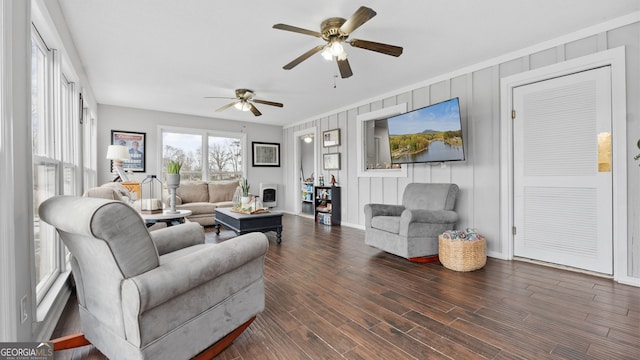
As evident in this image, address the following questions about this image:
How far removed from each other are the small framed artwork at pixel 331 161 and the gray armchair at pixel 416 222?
86.1 inches

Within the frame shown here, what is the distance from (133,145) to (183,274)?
5.63 meters

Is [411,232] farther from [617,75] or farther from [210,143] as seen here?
[210,143]

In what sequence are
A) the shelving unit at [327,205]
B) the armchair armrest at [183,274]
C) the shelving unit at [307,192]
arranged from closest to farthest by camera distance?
the armchair armrest at [183,274] → the shelving unit at [327,205] → the shelving unit at [307,192]

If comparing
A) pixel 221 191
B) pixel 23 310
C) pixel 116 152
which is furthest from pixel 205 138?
pixel 23 310

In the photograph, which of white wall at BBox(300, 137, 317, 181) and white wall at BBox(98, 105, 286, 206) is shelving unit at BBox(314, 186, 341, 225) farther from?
white wall at BBox(300, 137, 317, 181)

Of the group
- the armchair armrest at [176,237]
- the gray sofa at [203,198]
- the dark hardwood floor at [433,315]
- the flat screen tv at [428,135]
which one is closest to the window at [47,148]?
the dark hardwood floor at [433,315]

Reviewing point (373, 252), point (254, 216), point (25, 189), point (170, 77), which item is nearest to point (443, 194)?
point (373, 252)

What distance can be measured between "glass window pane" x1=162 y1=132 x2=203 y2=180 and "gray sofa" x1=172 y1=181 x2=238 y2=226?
19.3 inches

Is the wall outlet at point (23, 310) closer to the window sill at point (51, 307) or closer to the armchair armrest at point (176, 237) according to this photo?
the window sill at point (51, 307)

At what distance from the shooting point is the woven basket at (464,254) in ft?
9.50

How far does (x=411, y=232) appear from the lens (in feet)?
10.3

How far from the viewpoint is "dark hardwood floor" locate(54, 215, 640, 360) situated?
159cm

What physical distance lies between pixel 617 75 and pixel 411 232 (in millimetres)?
2418

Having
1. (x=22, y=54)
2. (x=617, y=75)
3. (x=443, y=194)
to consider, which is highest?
(x=617, y=75)
